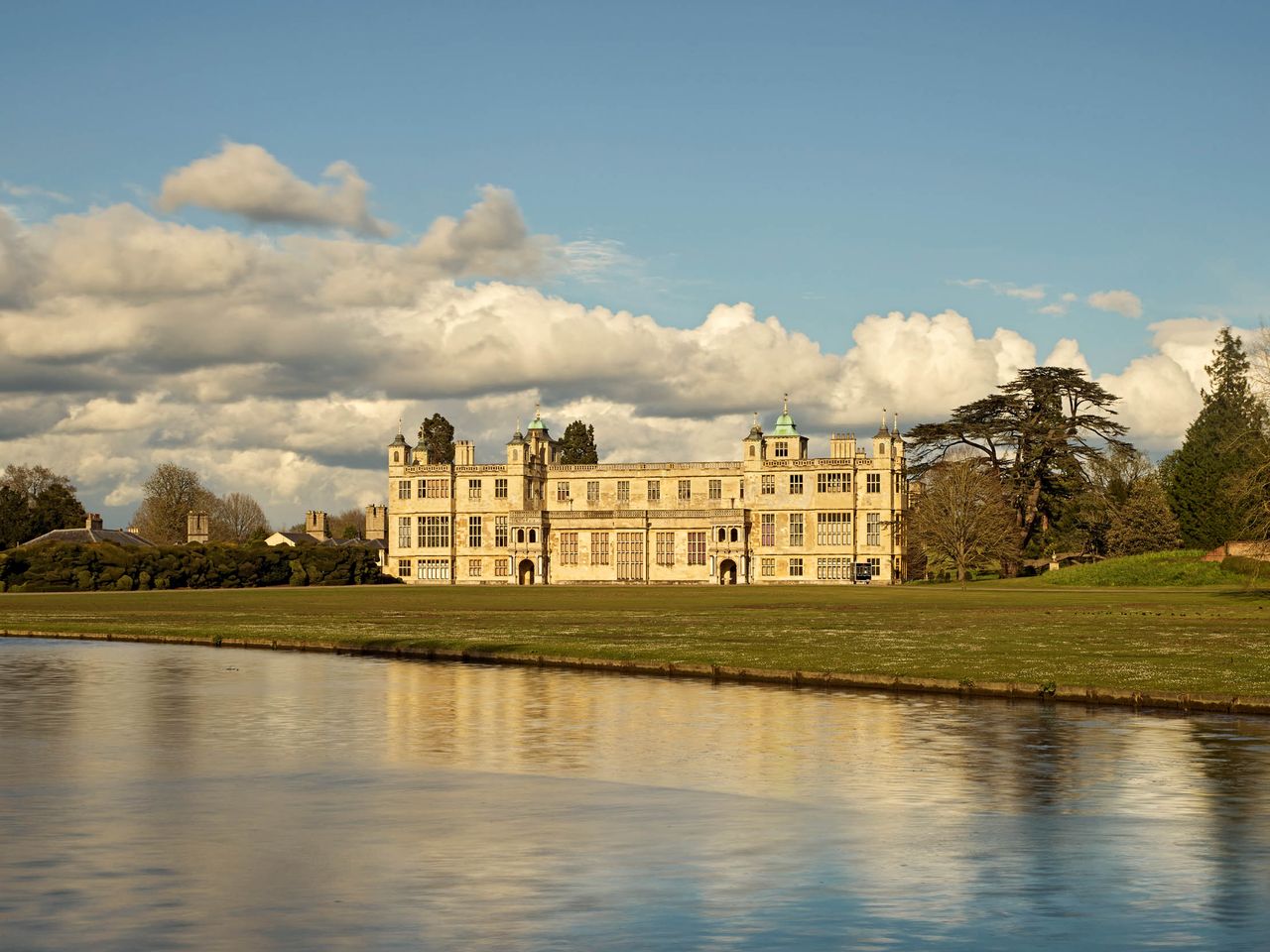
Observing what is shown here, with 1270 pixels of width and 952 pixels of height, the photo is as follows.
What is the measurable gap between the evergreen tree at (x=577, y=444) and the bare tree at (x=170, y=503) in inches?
1544

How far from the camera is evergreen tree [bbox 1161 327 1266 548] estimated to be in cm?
9375

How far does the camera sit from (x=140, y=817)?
14.9 metres

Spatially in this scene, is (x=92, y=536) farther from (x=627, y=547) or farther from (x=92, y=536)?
(x=627, y=547)

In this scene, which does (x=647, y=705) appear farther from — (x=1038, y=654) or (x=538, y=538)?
(x=538, y=538)

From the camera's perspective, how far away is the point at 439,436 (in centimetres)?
13688

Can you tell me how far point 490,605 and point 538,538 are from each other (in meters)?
51.9

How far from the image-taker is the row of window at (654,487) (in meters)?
110

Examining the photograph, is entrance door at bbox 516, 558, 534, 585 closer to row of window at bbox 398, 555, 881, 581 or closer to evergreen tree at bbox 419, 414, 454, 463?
row of window at bbox 398, 555, 881, 581

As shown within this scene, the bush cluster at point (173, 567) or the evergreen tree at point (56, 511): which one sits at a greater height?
the evergreen tree at point (56, 511)

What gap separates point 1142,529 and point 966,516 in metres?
13.7

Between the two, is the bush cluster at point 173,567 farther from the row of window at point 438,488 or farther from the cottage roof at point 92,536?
the cottage roof at point 92,536

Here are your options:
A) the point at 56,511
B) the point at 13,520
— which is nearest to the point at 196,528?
the point at 56,511

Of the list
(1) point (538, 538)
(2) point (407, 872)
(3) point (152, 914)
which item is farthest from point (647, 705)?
(1) point (538, 538)

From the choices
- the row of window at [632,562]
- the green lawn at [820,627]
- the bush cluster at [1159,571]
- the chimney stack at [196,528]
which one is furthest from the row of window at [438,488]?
the bush cluster at [1159,571]
